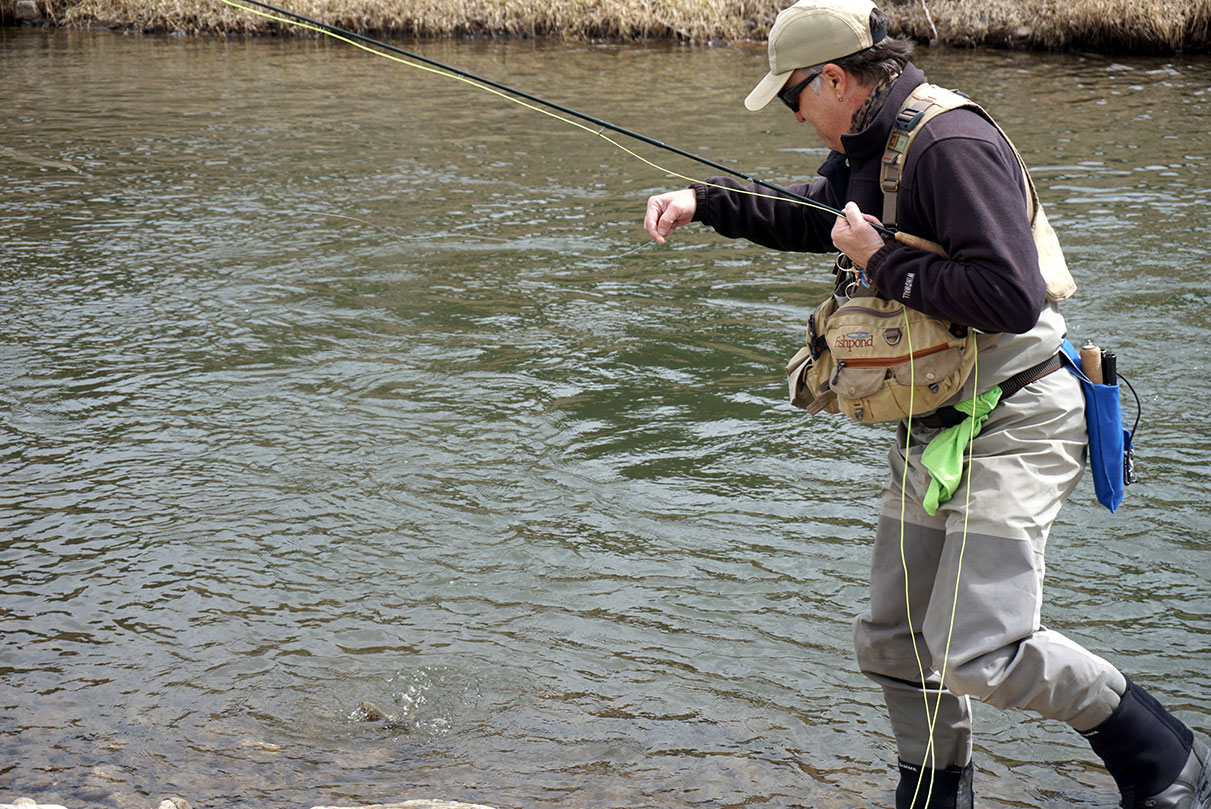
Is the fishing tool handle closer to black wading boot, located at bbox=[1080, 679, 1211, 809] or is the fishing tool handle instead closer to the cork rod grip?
the cork rod grip

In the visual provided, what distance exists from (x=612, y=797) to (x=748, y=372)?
3577 millimetres

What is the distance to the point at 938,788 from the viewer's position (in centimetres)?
302

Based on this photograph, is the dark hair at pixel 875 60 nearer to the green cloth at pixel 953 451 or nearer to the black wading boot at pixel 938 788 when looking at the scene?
the green cloth at pixel 953 451

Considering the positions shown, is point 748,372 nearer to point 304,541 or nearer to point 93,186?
point 304,541

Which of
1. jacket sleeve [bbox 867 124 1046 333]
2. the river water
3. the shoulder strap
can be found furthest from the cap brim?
the river water

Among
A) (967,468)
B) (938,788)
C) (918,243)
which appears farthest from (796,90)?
(938,788)

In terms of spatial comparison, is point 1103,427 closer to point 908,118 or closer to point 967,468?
point 967,468

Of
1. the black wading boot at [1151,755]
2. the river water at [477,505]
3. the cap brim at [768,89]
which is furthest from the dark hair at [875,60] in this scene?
the river water at [477,505]

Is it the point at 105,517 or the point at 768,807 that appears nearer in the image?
the point at 768,807

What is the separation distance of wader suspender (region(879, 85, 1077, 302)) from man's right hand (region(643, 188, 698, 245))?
718mm

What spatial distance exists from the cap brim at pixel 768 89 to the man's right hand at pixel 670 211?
0.45 metres

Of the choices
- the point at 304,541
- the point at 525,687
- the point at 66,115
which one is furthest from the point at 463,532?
the point at 66,115

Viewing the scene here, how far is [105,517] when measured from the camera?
508 cm

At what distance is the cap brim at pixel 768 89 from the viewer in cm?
281
